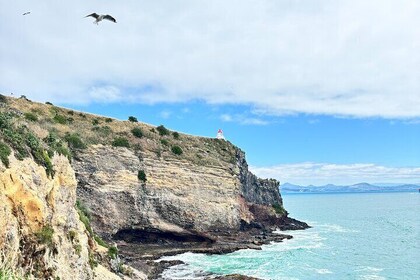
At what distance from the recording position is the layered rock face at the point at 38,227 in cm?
1447

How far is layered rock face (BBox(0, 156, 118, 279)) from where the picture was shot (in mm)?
14469

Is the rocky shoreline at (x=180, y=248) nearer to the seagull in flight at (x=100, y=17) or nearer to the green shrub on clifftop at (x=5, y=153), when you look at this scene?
the green shrub on clifftop at (x=5, y=153)

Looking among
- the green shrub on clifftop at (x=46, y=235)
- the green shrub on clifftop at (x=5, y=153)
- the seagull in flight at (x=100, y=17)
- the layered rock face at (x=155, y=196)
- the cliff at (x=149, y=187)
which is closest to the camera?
the seagull in flight at (x=100, y=17)

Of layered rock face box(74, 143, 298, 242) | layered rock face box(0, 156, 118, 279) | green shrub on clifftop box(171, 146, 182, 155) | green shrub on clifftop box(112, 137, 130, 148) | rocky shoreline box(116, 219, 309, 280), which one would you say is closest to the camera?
layered rock face box(0, 156, 118, 279)

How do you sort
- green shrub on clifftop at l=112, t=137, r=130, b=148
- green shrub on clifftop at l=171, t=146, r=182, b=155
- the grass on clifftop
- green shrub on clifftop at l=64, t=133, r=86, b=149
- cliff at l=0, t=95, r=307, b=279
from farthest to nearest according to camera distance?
green shrub on clifftop at l=171, t=146, r=182, b=155, green shrub on clifftop at l=112, t=137, r=130, b=148, the grass on clifftop, green shrub on clifftop at l=64, t=133, r=86, b=149, cliff at l=0, t=95, r=307, b=279

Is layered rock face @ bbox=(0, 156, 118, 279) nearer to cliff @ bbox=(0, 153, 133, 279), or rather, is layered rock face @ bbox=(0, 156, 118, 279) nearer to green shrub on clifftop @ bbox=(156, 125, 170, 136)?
cliff @ bbox=(0, 153, 133, 279)

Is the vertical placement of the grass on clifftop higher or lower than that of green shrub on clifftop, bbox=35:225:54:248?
higher

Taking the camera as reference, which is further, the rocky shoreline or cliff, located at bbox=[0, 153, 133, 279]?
the rocky shoreline

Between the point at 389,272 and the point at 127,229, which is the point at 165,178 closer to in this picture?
the point at 127,229

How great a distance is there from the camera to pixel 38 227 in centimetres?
1600

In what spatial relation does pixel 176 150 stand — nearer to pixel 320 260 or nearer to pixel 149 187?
pixel 149 187

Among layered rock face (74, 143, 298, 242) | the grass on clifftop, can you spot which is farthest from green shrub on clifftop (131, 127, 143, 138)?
layered rock face (74, 143, 298, 242)

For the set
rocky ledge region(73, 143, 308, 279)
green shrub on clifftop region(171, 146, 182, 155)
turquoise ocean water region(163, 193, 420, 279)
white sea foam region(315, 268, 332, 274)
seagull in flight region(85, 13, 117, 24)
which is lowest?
white sea foam region(315, 268, 332, 274)

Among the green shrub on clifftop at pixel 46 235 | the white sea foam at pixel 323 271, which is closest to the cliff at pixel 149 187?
the white sea foam at pixel 323 271
